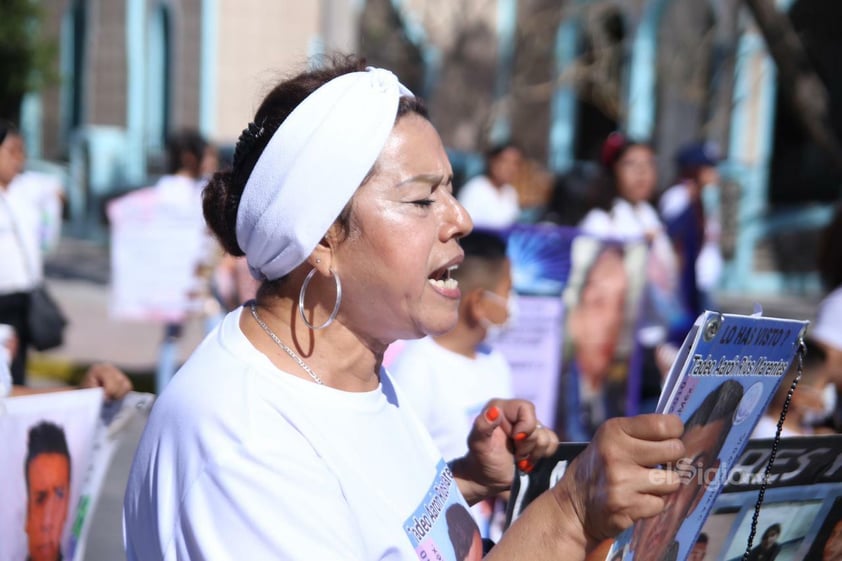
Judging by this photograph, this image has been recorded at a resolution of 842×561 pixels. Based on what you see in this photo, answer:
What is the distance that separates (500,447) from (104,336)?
9.85m

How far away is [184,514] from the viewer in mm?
1698

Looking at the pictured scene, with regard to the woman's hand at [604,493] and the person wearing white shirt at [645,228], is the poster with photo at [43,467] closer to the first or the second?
the woman's hand at [604,493]

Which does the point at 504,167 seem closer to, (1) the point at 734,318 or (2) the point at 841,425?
(2) the point at 841,425

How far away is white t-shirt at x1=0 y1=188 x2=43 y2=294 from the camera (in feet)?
19.7

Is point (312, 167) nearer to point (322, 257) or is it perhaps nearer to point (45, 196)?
point (322, 257)

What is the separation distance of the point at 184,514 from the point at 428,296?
0.56 meters

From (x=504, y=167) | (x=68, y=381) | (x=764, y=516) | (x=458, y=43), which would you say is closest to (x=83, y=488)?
(x=764, y=516)

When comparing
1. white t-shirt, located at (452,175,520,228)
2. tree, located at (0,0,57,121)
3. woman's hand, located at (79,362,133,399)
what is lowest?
tree, located at (0,0,57,121)

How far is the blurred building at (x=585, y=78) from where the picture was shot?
16.1m

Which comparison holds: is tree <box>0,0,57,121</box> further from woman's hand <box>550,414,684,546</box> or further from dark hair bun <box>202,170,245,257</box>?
woman's hand <box>550,414,684,546</box>

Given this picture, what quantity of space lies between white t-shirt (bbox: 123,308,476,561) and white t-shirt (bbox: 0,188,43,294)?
4388 millimetres

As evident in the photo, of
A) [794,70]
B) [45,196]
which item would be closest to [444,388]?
[794,70]

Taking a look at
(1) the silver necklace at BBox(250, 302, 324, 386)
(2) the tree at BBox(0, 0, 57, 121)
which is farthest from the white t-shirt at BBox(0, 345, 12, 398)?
(2) the tree at BBox(0, 0, 57, 121)

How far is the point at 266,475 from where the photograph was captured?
168 cm
